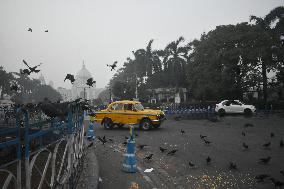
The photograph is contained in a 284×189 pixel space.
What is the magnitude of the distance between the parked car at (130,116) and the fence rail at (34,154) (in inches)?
485

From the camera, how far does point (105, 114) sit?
1889 centimetres

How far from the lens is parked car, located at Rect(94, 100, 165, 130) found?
58.9 feet

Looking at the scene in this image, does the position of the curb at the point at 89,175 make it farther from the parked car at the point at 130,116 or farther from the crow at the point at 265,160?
the parked car at the point at 130,116

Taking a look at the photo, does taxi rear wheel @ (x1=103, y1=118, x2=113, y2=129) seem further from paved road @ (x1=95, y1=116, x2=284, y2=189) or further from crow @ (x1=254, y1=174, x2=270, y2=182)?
crow @ (x1=254, y1=174, x2=270, y2=182)

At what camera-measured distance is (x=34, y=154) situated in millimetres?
3215

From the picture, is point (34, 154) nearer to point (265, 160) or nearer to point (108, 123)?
point (265, 160)

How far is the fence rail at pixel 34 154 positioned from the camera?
8.73ft

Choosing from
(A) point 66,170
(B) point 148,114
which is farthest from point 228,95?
(A) point 66,170

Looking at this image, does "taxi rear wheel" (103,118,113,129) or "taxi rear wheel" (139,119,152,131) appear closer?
"taxi rear wheel" (139,119,152,131)

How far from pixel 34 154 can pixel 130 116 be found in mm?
14949

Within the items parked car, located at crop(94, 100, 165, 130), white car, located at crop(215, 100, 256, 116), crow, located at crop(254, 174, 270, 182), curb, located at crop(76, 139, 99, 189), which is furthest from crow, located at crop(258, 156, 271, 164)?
white car, located at crop(215, 100, 256, 116)

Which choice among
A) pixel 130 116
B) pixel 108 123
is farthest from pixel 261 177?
pixel 108 123

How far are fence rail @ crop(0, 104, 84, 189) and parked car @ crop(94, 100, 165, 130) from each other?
1232 cm

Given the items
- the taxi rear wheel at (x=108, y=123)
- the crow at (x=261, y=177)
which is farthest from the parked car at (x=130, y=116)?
the crow at (x=261, y=177)
